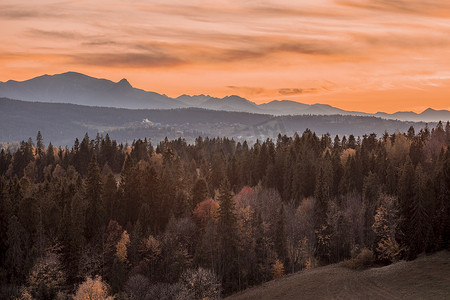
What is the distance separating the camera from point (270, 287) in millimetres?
74000

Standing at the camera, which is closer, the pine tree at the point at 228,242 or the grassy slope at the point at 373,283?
the grassy slope at the point at 373,283

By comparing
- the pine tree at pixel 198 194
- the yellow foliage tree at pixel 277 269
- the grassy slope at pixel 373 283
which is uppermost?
the pine tree at pixel 198 194

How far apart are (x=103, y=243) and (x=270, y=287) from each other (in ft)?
115

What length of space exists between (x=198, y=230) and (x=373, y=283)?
4401 cm

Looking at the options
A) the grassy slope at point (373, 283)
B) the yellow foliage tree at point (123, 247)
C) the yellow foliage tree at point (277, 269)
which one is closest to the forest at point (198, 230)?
the yellow foliage tree at point (123, 247)

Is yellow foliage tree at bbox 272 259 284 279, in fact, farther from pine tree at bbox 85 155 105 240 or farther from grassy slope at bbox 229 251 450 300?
pine tree at bbox 85 155 105 240

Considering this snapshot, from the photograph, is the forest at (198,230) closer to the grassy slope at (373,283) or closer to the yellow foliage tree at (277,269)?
the yellow foliage tree at (277,269)

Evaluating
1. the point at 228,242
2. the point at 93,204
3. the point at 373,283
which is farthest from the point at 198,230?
the point at 373,283

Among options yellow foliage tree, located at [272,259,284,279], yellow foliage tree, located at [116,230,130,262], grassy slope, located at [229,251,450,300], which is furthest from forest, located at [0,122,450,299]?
grassy slope, located at [229,251,450,300]

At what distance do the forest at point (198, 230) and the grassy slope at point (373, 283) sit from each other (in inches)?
209

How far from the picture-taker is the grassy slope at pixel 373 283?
57719 mm

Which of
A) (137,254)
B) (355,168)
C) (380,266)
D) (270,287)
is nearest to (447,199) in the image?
(380,266)

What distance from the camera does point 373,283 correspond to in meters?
63.7

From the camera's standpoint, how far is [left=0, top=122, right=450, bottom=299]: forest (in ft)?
244
